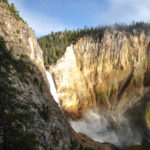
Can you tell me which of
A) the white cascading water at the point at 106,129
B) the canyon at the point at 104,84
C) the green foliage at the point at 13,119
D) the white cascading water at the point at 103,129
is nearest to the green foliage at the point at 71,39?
the canyon at the point at 104,84

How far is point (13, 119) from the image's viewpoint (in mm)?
9359

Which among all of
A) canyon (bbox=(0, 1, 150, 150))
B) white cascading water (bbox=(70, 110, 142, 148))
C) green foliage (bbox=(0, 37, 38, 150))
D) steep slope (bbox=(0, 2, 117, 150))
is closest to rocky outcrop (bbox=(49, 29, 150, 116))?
canyon (bbox=(0, 1, 150, 150))

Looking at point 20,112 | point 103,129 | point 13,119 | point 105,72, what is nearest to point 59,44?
point 105,72

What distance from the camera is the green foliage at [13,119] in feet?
27.3

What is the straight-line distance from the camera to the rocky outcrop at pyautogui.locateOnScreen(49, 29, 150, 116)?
1527 inches

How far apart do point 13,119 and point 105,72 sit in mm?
35146

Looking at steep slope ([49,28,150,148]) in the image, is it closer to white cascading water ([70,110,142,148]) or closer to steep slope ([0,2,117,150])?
white cascading water ([70,110,142,148])

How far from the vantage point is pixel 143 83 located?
41.4 metres

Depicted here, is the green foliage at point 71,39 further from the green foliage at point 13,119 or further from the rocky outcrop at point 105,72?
the green foliage at point 13,119

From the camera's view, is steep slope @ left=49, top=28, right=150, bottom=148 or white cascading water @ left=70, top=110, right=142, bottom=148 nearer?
white cascading water @ left=70, top=110, right=142, bottom=148

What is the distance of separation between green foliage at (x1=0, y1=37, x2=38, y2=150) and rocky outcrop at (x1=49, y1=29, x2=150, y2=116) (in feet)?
81.7

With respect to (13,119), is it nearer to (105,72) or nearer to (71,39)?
(105,72)

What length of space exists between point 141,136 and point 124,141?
13.8ft

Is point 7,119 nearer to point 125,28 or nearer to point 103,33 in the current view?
point 103,33
